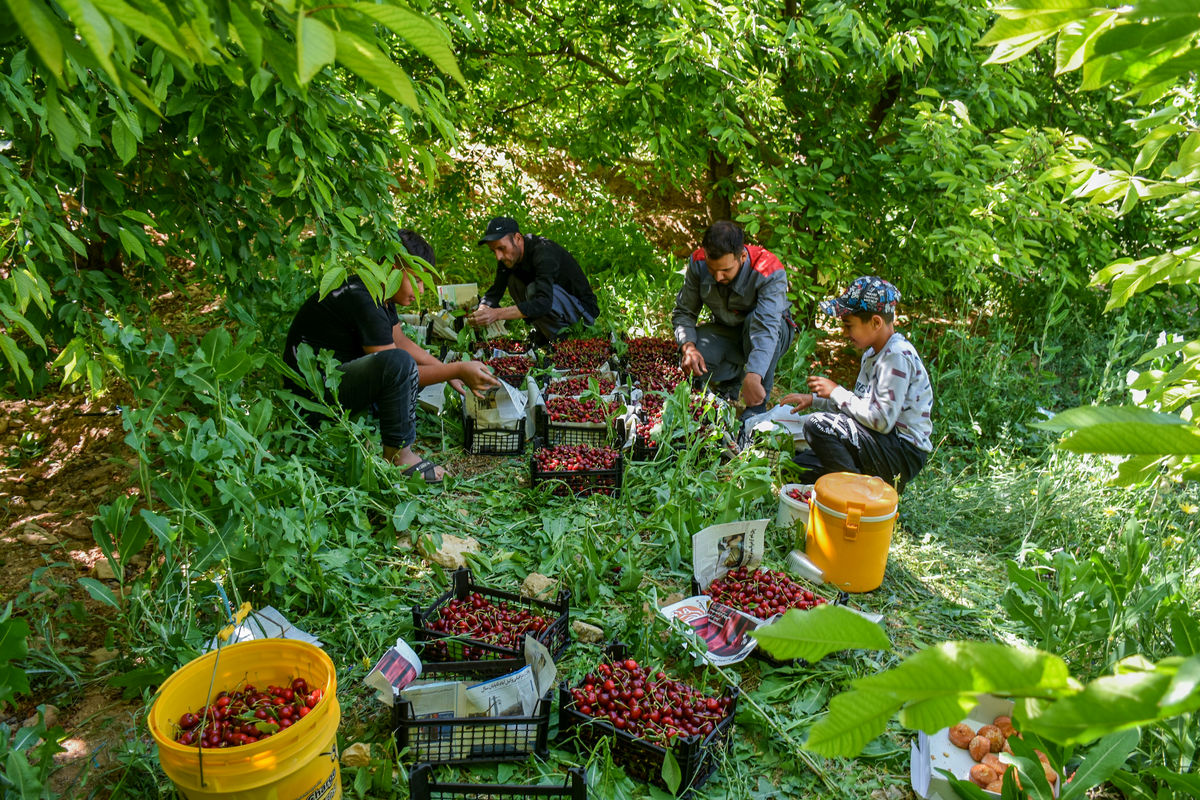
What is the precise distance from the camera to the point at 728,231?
4777 millimetres

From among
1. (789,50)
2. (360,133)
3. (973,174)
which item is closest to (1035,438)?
(973,174)

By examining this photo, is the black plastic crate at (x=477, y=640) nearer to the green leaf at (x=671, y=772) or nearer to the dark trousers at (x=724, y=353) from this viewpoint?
the green leaf at (x=671, y=772)

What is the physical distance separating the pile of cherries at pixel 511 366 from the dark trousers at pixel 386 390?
35.9 inches

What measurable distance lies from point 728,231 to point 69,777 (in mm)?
4065

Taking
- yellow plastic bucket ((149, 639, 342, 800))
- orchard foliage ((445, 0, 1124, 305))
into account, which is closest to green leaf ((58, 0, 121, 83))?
yellow plastic bucket ((149, 639, 342, 800))

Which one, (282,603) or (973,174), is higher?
(973,174)

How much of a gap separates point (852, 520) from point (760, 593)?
1.63ft

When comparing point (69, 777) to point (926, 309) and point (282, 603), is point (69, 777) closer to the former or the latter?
point (282, 603)

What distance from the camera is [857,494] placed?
322cm

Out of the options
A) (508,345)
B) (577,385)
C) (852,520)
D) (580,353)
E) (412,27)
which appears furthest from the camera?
(508,345)

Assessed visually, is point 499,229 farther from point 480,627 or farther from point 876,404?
point 480,627

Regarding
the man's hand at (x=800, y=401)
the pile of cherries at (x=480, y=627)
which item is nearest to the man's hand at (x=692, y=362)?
the man's hand at (x=800, y=401)

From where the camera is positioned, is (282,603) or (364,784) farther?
(282,603)

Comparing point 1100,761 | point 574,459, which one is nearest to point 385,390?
point 574,459
